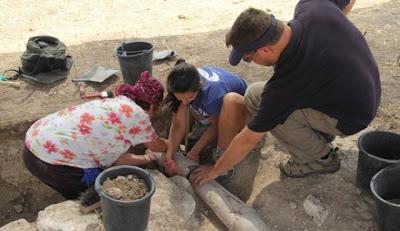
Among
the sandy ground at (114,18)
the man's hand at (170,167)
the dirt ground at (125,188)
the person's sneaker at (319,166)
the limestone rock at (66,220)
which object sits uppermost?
the dirt ground at (125,188)

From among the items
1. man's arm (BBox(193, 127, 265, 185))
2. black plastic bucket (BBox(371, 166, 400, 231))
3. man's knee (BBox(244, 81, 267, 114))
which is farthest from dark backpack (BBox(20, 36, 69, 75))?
black plastic bucket (BBox(371, 166, 400, 231))

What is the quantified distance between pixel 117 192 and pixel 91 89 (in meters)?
2.14

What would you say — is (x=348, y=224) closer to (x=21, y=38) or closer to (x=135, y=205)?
(x=135, y=205)

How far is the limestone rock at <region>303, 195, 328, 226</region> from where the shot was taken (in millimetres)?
3355

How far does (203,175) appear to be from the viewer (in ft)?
12.0

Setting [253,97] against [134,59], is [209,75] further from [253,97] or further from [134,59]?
[134,59]

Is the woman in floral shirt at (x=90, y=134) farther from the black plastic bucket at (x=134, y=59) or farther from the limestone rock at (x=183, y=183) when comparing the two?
the black plastic bucket at (x=134, y=59)

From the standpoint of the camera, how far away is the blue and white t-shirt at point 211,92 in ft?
11.9

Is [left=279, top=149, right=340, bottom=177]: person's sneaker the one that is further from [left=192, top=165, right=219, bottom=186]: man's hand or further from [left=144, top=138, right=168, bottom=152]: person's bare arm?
[left=144, top=138, right=168, bottom=152]: person's bare arm

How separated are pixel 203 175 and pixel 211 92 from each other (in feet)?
2.02

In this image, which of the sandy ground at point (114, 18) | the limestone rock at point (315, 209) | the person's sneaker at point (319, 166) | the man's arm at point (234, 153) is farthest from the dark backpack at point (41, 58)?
the limestone rock at point (315, 209)

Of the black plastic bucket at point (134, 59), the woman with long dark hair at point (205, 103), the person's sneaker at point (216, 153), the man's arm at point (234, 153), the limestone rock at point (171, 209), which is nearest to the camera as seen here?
the man's arm at point (234, 153)

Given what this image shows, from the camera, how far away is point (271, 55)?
2.93 m

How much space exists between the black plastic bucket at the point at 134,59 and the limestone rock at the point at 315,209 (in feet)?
6.56
